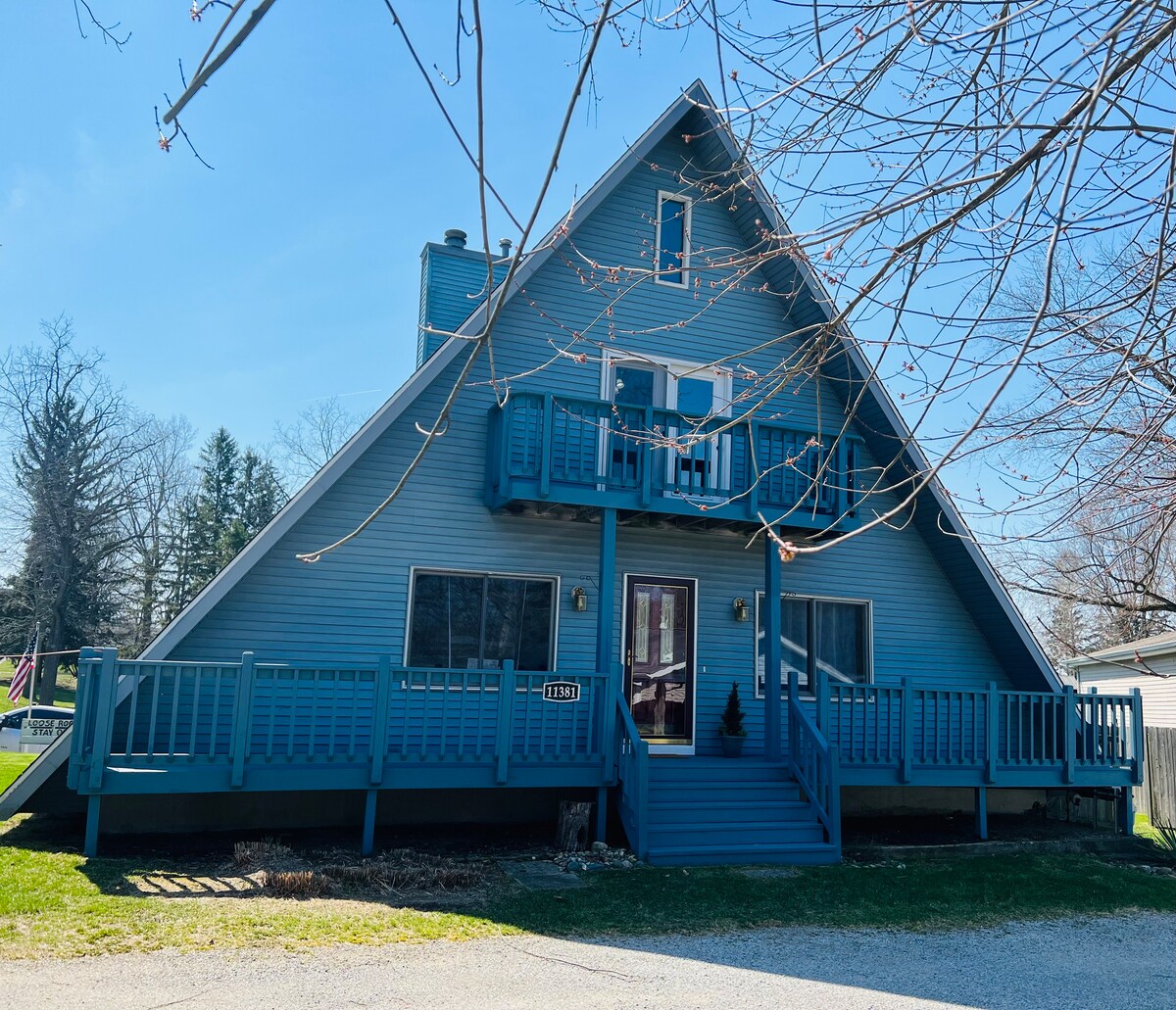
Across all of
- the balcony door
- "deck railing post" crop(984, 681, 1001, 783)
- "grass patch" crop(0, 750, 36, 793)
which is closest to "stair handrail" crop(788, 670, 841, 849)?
"deck railing post" crop(984, 681, 1001, 783)

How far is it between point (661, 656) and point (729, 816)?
2929 millimetres

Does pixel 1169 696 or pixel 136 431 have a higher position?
pixel 136 431

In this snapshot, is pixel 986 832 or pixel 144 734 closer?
pixel 144 734

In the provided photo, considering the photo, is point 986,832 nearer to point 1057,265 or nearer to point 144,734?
point 1057,265

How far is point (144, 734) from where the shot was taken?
10.6m

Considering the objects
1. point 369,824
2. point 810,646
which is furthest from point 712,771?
point 369,824

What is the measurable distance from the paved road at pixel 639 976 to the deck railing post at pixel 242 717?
10.4 ft

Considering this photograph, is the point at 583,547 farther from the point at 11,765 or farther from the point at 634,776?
the point at 11,765

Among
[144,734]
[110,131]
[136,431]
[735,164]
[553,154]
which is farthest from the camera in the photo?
[136,431]

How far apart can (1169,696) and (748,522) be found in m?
19.2

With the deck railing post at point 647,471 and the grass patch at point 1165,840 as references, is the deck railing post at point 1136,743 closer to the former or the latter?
the grass patch at point 1165,840

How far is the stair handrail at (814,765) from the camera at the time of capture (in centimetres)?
1084

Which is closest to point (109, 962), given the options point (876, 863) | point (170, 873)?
point (170, 873)

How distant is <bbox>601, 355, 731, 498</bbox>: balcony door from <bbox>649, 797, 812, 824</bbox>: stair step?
11.6 feet
